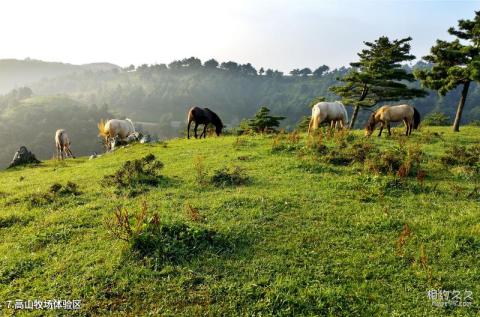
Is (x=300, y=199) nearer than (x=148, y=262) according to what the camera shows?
No

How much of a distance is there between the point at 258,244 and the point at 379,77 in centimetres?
3002

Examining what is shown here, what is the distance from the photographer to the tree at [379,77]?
3316 cm

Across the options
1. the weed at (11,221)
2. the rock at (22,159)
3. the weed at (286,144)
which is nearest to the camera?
the weed at (11,221)

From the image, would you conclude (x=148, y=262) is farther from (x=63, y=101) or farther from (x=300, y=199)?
(x=63, y=101)

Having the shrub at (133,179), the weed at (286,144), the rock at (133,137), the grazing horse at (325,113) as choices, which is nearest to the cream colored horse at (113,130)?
the rock at (133,137)

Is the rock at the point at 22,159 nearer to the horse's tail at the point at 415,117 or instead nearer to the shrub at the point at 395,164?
the shrub at the point at 395,164

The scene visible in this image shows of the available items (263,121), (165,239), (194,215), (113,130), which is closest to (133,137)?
(113,130)

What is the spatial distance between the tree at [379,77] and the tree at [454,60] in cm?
690

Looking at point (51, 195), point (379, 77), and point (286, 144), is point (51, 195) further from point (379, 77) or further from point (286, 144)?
point (379, 77)

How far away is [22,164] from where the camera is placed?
890 inches

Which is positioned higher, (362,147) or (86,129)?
(362,147)

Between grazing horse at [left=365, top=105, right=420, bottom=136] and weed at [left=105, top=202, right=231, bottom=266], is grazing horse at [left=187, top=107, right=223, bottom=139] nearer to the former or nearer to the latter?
grazing horse at [left=365, top=105, right=420, bottom=136]

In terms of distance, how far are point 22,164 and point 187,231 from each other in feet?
65.6

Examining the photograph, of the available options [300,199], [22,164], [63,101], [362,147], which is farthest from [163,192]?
[63,101]
